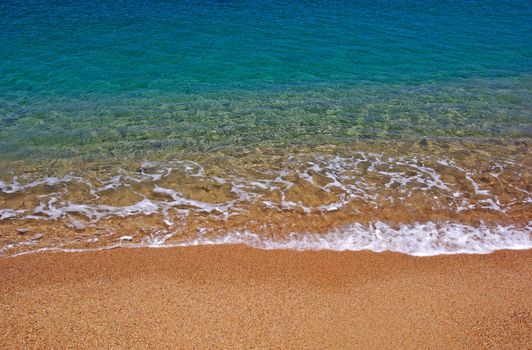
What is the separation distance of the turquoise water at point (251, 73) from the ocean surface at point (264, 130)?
0.09 metres

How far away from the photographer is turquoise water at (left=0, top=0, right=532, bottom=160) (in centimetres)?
1107

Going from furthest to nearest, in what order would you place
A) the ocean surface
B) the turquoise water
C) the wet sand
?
1. the turquoise water
2. the ocean surface
3. the wet sand

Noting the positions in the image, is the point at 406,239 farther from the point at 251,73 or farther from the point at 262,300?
the point at 251,73

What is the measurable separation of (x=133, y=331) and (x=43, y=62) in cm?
1329

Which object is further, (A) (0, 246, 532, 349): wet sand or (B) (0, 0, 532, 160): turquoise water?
(B) (0, 0, 532, 160): turquoise water

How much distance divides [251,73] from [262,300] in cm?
1073

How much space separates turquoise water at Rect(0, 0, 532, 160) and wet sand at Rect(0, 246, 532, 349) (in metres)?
4.23

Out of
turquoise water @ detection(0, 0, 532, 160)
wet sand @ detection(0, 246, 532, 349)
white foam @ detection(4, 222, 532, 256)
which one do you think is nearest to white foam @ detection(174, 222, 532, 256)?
white foam @ detection(4, 222, 532, 256)

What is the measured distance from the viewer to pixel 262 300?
5.74 meters

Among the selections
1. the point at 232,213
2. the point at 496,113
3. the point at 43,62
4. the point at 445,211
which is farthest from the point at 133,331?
the point at 43,62

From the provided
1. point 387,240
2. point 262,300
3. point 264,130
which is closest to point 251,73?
point 264,130

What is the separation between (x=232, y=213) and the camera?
763 cm

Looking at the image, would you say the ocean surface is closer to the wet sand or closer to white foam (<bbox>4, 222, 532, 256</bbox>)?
white foam (<bbox>4, 222, 532, 256</bbox>)

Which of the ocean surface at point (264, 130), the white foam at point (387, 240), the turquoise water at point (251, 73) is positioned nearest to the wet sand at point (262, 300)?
the white foam at point (387, 240)
